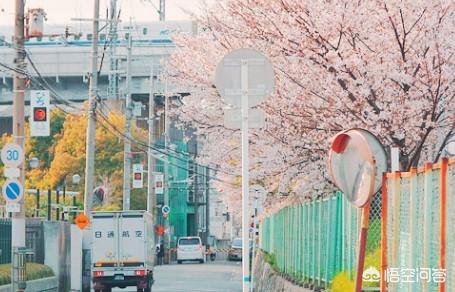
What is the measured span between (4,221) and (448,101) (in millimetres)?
14610

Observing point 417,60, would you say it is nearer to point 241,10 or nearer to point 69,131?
point 241,10

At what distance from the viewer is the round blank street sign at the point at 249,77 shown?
1343 cm

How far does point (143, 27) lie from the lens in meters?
75.2

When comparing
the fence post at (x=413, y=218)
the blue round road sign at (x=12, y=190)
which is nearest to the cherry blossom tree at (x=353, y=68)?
the fence post at (x=413, y=218)

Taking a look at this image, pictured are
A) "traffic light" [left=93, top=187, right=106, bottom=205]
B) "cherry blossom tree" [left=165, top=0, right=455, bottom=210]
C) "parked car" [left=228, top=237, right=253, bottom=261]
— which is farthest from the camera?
"parked car" [left=228, top=237, right=253, bottom=261]

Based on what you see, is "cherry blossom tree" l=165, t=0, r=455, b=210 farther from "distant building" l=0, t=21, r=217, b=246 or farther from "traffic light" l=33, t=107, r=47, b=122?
"distant building" l=0, t=21, r=217, b=246

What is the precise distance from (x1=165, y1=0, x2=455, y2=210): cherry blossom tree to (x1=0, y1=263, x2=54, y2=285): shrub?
812 centimetres

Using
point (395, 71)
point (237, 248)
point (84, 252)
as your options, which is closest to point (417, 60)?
point (395, 71)

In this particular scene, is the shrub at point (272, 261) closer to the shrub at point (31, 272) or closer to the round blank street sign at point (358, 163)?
the shrub at point (31, 272)

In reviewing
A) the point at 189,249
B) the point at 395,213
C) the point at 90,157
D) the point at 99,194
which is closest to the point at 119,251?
the point at 90,157

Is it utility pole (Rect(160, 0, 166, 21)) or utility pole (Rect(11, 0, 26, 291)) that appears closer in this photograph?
utility pole (Rect(11, 0, 26, 291))

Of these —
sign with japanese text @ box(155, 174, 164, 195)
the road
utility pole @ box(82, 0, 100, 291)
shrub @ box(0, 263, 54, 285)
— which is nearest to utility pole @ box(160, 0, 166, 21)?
sign with japanese text @ box(155, 174, 164, 195)

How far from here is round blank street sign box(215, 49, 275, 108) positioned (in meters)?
13.4

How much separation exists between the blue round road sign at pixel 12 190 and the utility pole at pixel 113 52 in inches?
585
